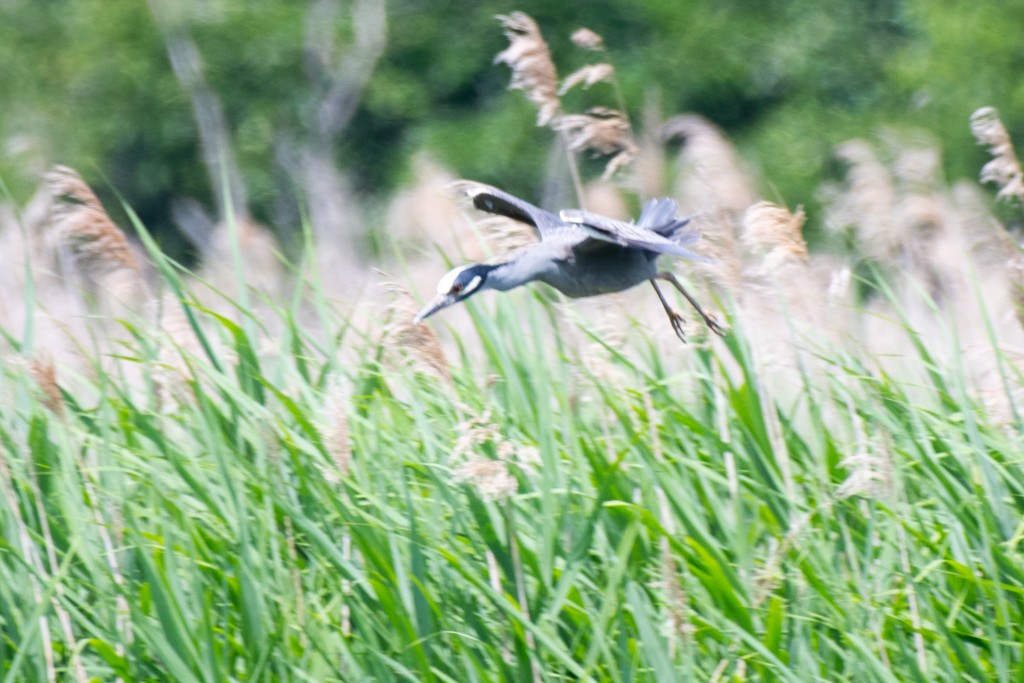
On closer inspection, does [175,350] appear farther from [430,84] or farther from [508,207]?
[430,84]

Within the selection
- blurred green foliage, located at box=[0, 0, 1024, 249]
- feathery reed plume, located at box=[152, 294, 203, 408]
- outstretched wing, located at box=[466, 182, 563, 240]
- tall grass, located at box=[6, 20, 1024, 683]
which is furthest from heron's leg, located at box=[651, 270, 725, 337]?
blurred green foliage, located at box=[0, 0, 1024, 249]

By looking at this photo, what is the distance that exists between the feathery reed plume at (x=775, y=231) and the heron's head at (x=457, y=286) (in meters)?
0.81

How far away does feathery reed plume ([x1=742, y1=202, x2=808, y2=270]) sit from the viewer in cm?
329

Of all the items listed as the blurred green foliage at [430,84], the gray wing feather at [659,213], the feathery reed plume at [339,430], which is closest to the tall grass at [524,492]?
the feathery reed plume at [339,430]

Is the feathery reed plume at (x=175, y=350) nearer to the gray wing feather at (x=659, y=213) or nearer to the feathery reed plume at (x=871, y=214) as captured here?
the gray wing feather at (x=659, y=213)

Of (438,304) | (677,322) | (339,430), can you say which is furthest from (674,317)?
(339,430)

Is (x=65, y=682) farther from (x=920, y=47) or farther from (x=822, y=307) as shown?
(x=920, y=47)

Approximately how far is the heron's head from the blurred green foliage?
46.0 feet

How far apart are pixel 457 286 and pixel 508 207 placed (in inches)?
21.8

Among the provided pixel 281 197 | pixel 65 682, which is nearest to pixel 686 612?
pixel 65 682

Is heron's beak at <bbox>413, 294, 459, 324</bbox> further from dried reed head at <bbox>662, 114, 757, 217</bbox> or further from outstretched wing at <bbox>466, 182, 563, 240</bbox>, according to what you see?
dried reed head at <bbox>662, 114, 757, 217</bbox>

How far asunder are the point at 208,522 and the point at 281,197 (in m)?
17.2

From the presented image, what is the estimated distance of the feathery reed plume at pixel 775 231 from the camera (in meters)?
3.29

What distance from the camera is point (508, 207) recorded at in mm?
3258
